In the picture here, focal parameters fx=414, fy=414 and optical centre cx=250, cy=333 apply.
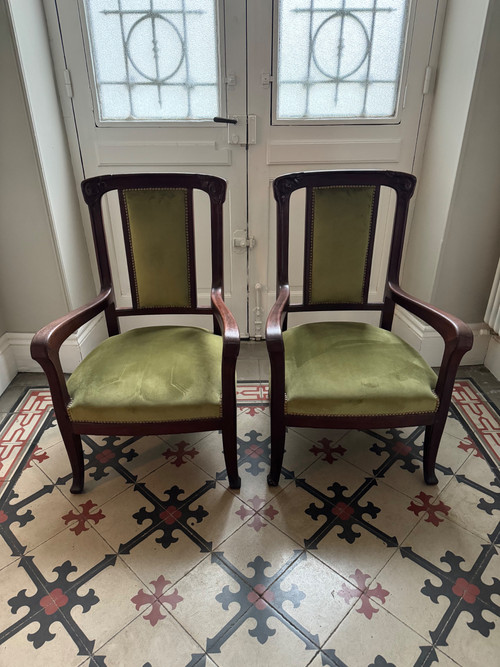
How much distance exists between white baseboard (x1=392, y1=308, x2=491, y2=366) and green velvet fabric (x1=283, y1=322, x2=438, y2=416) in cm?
73

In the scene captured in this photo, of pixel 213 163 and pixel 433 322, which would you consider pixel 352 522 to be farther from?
pixel 213 163

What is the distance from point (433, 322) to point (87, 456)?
4.72 ft

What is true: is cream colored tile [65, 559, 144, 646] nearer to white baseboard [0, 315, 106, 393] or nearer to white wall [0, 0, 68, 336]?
white baseboard [0, 315, 106, 393]

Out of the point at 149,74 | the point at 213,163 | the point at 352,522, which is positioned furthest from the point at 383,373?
the point at 149,74

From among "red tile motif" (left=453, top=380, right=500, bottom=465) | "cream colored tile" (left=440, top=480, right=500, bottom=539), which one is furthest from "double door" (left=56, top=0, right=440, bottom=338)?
"cream colored tile" (left=440, top=480, right=500, bottom=539)

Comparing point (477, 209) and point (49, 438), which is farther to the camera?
point (477, 209)

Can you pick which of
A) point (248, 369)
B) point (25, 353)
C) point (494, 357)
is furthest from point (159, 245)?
point (494, 357)

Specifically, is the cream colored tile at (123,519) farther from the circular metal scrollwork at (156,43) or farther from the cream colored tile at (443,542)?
the circular metal scrollwork at (156,43)

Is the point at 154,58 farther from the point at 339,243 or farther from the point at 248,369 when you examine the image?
the point at 248,369

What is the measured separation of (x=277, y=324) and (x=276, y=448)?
1.45ft

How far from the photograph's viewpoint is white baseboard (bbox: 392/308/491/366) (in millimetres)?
2215

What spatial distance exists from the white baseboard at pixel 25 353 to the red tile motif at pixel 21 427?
18 centimetres

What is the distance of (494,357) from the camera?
2195 millimetres

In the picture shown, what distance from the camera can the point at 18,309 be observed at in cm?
215
